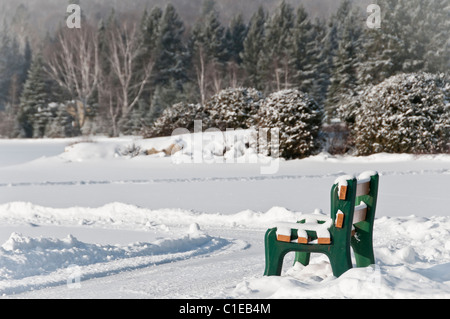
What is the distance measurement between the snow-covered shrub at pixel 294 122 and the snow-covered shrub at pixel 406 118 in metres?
1.44

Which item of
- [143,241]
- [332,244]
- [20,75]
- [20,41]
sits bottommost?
[143,241]

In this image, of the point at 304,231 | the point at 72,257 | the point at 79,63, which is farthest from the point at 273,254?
the point at 79,63

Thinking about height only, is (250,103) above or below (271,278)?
above

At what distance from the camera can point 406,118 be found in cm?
1802

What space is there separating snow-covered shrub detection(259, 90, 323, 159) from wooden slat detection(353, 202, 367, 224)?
13.6 metres

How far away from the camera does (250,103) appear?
21969mm

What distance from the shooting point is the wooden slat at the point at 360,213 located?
16.7 feet

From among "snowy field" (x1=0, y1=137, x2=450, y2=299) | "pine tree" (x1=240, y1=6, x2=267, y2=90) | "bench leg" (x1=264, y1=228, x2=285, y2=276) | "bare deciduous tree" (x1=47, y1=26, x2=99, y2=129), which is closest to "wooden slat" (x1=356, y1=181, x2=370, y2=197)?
"snowy field" (x1=0, y1=137, x2=450, y2=299)

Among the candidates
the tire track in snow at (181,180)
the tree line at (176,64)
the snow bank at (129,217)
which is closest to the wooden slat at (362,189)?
the snow bank at (129,217)

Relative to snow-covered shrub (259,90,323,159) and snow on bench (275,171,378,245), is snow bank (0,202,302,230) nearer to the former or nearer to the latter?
snow on bench (275,171,378,245)
